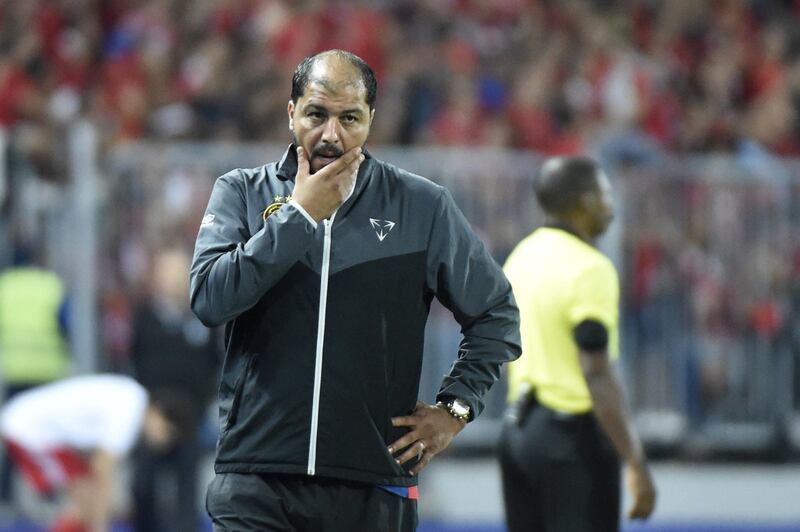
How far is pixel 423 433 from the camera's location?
4.10 meters

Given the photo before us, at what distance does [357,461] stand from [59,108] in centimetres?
922

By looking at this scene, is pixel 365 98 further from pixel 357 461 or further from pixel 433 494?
pixel 433 494

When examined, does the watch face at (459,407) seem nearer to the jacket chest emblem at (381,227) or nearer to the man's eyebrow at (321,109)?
the jacket chest emblem at (381,227)

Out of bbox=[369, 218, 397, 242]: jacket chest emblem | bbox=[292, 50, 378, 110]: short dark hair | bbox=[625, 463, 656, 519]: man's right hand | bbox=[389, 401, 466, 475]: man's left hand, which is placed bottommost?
bbox=[625, 463, 656, 519]: man's right hand

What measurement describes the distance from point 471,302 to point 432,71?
9.56 meters

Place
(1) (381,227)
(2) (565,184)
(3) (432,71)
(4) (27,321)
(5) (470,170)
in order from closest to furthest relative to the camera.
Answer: (1) (381,227), (2) (565,184), (4) (27,321), (5) (470,170), (3) (432,71)

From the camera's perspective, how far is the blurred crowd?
41.4 ft

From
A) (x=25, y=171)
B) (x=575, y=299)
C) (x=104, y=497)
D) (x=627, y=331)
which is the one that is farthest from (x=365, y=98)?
(x=627, y=331)

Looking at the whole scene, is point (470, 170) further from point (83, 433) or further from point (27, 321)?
point (83, 433)

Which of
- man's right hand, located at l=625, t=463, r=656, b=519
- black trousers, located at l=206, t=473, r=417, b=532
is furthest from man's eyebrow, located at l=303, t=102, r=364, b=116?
man's right hand, located at l=625, t=463, r=656, b=519

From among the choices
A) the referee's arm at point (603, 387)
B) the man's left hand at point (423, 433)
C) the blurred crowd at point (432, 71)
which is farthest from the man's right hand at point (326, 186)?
the blurred crowd at point (432, 71)

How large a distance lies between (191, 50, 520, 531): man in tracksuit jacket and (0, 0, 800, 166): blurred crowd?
7.72 meters

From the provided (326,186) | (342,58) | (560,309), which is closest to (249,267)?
(326,186)

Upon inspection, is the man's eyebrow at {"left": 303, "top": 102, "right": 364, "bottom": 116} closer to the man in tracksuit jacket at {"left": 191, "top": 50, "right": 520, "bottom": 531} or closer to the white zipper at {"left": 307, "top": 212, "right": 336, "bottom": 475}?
the man in tracksuit jacket at {"left": 191, "top": 50, "right": 520, "bottom": 531}
